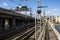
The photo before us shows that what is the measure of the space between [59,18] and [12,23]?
3030 inches

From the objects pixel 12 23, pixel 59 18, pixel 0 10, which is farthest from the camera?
pixel 59 18

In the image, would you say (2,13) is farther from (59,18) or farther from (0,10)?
(59,18)

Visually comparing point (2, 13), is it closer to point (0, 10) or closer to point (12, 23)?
point (0, 10)

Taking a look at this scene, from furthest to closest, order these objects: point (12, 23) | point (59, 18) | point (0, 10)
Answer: point (59, 18) < point (12, 23) < point (0, 10)

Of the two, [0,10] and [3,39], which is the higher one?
[0,10]

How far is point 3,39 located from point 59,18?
101 m

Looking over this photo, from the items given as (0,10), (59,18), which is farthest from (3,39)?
(59,18)

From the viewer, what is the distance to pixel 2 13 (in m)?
33.5

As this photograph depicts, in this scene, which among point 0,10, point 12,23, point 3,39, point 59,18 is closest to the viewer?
point 3,39

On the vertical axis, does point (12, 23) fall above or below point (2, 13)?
below

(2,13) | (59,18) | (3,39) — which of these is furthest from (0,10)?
(59,18)

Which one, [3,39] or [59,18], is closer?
[3,39]

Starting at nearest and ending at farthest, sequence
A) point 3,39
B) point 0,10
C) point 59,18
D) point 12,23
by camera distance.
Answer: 1. point 3,39
2. point 0,10
3. point 12,23
4. point 59,18

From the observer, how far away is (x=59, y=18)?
117 metres
